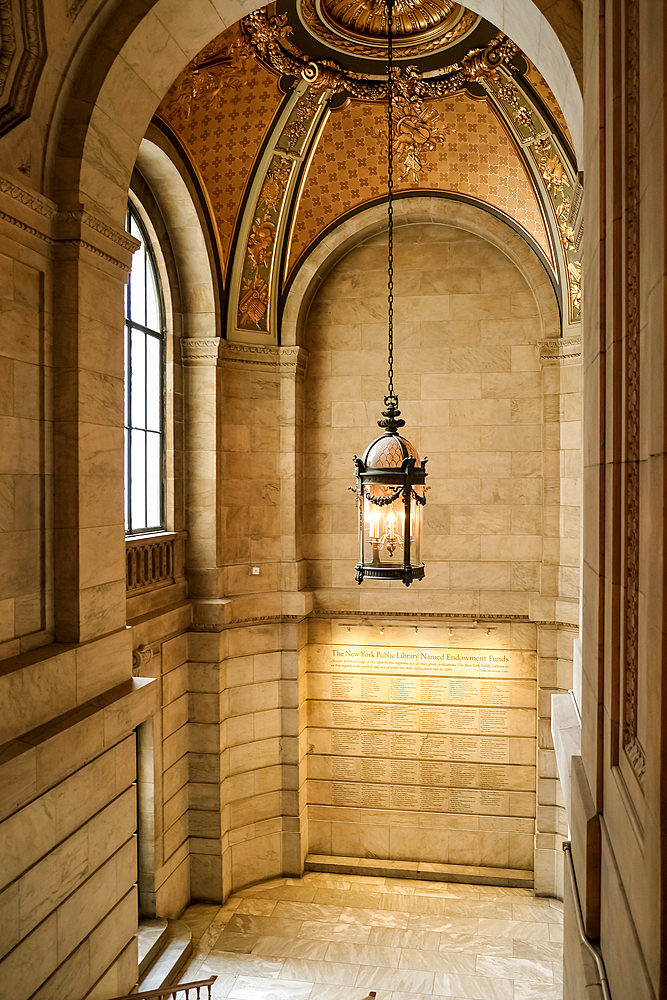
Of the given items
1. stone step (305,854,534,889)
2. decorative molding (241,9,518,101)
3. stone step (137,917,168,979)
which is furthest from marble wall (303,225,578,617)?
stone step (137,917,168,979)

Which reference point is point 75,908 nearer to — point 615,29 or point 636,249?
point 636,249

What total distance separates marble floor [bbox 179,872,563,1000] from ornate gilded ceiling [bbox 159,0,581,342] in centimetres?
810

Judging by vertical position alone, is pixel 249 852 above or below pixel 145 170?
below

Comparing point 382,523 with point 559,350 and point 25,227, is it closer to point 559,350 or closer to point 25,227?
point 25,227

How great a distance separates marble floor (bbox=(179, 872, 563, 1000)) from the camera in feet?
30.0

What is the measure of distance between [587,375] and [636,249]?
145cm

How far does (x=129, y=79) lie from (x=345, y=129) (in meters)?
4.91

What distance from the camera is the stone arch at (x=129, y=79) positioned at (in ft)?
18.6

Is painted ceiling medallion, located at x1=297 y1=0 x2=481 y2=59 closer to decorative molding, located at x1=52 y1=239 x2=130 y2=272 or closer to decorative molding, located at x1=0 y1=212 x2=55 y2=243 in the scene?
decorative molding, located at x1=52 y1=239 x2=130 y2=272

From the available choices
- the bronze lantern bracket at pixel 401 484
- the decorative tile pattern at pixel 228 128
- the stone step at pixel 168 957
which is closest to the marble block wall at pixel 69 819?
the bronze lantern bracket at pixel 401 484

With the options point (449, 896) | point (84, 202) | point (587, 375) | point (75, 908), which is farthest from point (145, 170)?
point (449, 896)

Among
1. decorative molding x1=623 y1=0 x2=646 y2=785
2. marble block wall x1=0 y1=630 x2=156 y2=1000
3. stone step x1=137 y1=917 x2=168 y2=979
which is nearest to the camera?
decorative molding x1=623 y1=0 x2=646 y2=785

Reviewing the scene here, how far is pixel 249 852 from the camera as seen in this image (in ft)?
37.5

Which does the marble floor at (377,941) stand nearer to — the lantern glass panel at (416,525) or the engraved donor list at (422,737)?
the engraved donor list at (422,737)
